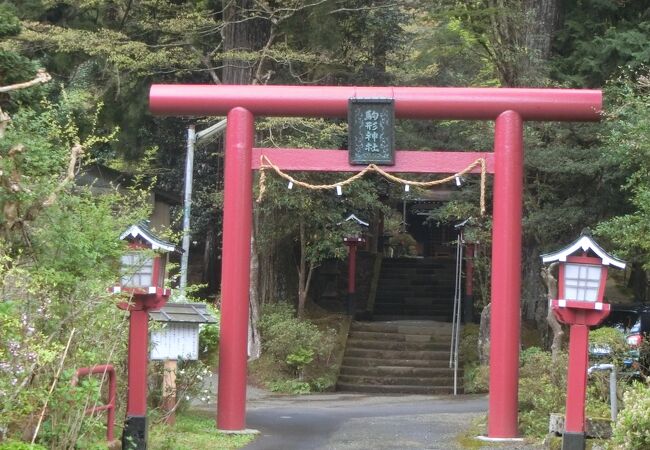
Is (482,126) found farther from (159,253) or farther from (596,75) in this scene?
(159,253)

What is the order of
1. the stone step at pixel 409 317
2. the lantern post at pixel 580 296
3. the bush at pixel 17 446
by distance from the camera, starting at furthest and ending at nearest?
the stone step at pixel 409 317 < the lantern post at pixel 580 296 < the bush at pixel 17 446

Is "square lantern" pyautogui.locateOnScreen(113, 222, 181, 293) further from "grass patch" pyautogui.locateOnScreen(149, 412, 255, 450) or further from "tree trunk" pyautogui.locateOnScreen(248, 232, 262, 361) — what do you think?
"tree trunk" pyautogui.locateOnScreen(248, 232, 262, 361)

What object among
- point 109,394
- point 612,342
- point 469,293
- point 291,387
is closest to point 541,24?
point 469,293

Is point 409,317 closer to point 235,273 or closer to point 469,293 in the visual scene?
point 469,293

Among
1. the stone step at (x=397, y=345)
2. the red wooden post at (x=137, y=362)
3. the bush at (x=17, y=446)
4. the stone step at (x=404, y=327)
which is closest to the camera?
the bush at (x=17, y=446)

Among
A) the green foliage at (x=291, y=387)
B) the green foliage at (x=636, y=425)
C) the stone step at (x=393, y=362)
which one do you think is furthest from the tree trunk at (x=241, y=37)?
the green foliage at (x=636, y=425)

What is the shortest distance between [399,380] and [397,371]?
365 mm

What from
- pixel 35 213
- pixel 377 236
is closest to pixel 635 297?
pixel 377 236

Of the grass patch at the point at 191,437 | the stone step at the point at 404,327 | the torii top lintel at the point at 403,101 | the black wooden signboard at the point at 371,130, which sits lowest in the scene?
the grass patch at the point at 191,437

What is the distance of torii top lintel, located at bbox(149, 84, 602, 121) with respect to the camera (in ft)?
A: 47.8

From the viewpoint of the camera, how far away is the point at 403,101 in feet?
48.2

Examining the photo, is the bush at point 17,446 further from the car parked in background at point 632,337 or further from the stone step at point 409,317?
the stone step at point 409,317

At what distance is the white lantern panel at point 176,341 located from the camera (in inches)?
541

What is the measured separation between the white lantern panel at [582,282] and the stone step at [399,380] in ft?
40.4
